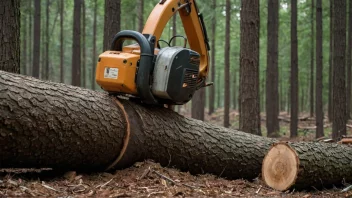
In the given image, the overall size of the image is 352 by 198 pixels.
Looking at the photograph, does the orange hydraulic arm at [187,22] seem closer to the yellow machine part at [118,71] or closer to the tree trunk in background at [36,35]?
the yellow machine part at [118,71]

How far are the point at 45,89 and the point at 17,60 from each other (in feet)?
6.47

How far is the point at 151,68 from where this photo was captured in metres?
4.77

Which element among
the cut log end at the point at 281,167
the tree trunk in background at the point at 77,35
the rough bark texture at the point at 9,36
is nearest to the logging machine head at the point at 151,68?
the cut log end at the point at 281,167

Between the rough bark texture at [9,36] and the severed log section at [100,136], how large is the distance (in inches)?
67.0

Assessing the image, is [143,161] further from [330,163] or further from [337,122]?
[337,122]

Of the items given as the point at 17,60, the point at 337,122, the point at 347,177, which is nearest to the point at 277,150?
the point at 347,177

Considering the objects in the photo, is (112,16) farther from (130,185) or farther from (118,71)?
(130,185)

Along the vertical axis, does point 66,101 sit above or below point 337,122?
above

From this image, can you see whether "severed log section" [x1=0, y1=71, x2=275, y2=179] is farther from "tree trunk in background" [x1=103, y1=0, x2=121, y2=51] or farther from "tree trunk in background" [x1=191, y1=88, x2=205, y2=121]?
"tree trunk in background" [x1=191, y1=88, x2=205, y2=121]

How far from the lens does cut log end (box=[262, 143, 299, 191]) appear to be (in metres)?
5.22

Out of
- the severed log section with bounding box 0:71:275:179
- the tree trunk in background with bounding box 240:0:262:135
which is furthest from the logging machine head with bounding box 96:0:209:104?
the tree trunk in background with bounding box 240:0:262:135

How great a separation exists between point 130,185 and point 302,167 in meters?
2.53

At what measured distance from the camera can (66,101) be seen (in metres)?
4.32

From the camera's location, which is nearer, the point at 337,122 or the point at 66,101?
the point at 66,101
